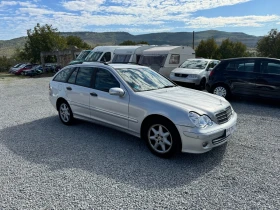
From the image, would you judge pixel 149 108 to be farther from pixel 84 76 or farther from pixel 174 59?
pixel 174 59

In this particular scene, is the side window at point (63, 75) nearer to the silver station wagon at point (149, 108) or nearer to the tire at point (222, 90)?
the silver station wagon at point (149, 108)

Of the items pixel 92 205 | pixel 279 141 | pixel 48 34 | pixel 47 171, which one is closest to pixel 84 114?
pixel 47 171

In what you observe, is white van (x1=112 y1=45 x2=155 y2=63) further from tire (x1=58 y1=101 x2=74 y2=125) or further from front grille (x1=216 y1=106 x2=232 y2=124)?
front grille (x1=216 y1=106 x2=232 y2=124)

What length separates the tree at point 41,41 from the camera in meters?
33.1

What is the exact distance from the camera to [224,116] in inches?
150

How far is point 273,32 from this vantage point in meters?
33.9

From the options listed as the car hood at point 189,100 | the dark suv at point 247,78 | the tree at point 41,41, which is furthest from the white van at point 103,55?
the tree at point 41,41

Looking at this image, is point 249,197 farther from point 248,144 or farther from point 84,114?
point 84,114

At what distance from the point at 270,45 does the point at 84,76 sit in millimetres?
36534

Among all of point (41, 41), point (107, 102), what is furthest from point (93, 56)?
point (41, 41)

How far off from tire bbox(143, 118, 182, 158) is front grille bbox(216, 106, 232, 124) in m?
0.76

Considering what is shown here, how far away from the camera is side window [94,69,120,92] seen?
175 inches

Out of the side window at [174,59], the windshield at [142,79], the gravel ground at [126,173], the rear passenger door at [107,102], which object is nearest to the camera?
the gravel ground at [126,173]

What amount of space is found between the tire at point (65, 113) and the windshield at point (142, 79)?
182 centimetres
